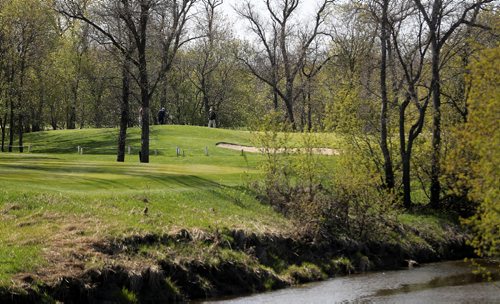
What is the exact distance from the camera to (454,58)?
37219 millimetres

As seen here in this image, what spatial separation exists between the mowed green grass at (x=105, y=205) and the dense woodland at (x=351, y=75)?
172 inches

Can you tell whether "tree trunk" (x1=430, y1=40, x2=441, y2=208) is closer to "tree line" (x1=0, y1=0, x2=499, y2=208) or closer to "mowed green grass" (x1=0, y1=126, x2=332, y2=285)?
"tree line" (x1=0, y1=0, x2=499, y2=208)

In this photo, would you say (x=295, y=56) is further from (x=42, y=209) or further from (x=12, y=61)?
(x=42, y=209)

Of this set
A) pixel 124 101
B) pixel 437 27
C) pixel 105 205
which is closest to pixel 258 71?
pixel 124 101

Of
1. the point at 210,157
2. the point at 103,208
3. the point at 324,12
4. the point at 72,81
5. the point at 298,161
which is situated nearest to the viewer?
the point at 103,208

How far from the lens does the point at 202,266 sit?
2127 cm

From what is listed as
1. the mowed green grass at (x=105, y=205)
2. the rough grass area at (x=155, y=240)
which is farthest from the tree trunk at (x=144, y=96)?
the rough grass area at (x=155, y=240)

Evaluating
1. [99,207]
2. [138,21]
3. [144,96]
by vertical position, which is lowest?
[99,207]

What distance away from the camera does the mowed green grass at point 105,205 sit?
64.4 ft

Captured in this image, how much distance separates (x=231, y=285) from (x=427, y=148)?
16.3 m

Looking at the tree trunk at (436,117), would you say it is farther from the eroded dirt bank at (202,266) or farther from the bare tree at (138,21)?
the bare tree at (138,21)

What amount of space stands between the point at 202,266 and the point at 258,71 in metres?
60.0

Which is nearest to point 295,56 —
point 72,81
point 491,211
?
point 72,81

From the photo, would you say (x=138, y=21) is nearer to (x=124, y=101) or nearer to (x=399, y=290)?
(x=124, y=101)
